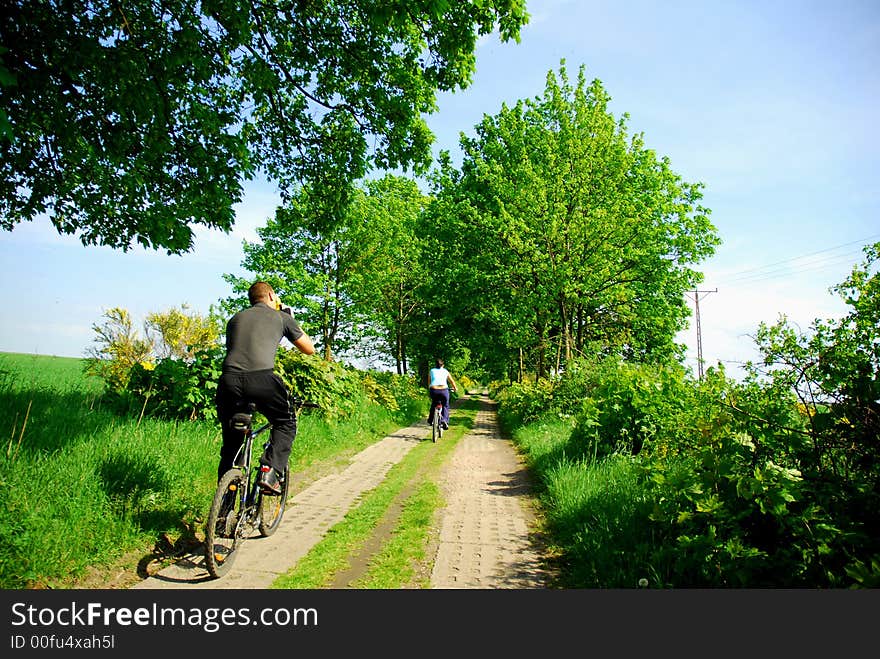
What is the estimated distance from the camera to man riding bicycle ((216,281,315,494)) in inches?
161

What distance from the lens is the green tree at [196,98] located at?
6.24m

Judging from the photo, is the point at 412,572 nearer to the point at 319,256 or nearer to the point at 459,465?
the point at 459,465

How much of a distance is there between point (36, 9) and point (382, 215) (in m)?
16.3

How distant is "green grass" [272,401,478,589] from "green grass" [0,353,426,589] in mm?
1267

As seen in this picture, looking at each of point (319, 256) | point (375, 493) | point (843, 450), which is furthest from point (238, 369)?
point (319, 256)

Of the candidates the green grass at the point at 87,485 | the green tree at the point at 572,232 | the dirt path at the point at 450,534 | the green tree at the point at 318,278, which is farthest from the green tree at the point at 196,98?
the green tree at the point at 318,278

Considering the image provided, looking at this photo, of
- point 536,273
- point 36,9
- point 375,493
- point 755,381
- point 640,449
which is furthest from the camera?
point 536,273

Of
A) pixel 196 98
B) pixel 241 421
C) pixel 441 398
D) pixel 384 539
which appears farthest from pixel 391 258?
pixel 241 421

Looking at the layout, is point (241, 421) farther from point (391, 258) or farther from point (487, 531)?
point (391, 258)

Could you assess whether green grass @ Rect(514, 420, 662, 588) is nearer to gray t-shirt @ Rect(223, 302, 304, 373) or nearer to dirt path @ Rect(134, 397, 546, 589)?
dirt path @ Rect(134, 397, 546, 589)

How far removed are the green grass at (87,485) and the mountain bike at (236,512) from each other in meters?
0.55

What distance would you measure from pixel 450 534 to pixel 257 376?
2.53m

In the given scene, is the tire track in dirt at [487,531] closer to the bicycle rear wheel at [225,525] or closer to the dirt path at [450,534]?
the dirt path at [450,534]
